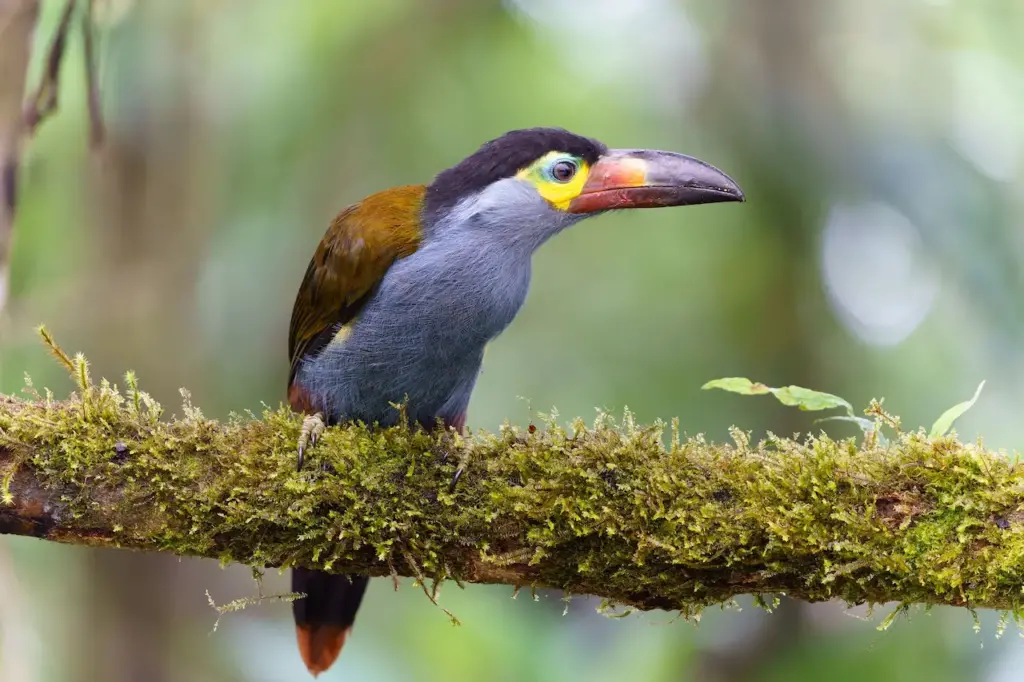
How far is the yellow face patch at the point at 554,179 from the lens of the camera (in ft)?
9.01

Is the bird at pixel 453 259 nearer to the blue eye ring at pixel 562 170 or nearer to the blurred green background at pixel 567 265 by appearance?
the blue eye ring at pixel 562 170

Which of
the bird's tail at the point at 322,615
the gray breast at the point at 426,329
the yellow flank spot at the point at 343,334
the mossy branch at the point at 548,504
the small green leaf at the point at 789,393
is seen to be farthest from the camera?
the bird's tail at the point at 322,615

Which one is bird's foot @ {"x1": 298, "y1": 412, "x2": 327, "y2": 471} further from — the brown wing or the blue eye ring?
the blue eye ring

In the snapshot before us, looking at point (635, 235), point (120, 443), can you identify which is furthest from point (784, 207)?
point (120, 443)

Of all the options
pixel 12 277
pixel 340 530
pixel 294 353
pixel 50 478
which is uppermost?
pixel 12 277

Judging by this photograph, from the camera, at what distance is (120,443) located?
2.17 meters

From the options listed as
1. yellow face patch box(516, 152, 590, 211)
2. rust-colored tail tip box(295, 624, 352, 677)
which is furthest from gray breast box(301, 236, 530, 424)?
rust-colored tail tip box(295, 624, 352, 677)

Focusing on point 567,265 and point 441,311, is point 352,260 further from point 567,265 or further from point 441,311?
point 567,265

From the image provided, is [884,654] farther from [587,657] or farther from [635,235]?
[635,235]

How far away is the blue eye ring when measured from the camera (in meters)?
2.75

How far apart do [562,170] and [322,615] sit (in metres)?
1.56

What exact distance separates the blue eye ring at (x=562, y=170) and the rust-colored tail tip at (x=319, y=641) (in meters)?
1.53

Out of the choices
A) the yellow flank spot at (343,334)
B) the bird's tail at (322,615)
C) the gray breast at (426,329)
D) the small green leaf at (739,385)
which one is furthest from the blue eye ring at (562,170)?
the bird's tail at (322,615)

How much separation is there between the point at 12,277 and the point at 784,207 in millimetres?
3382
